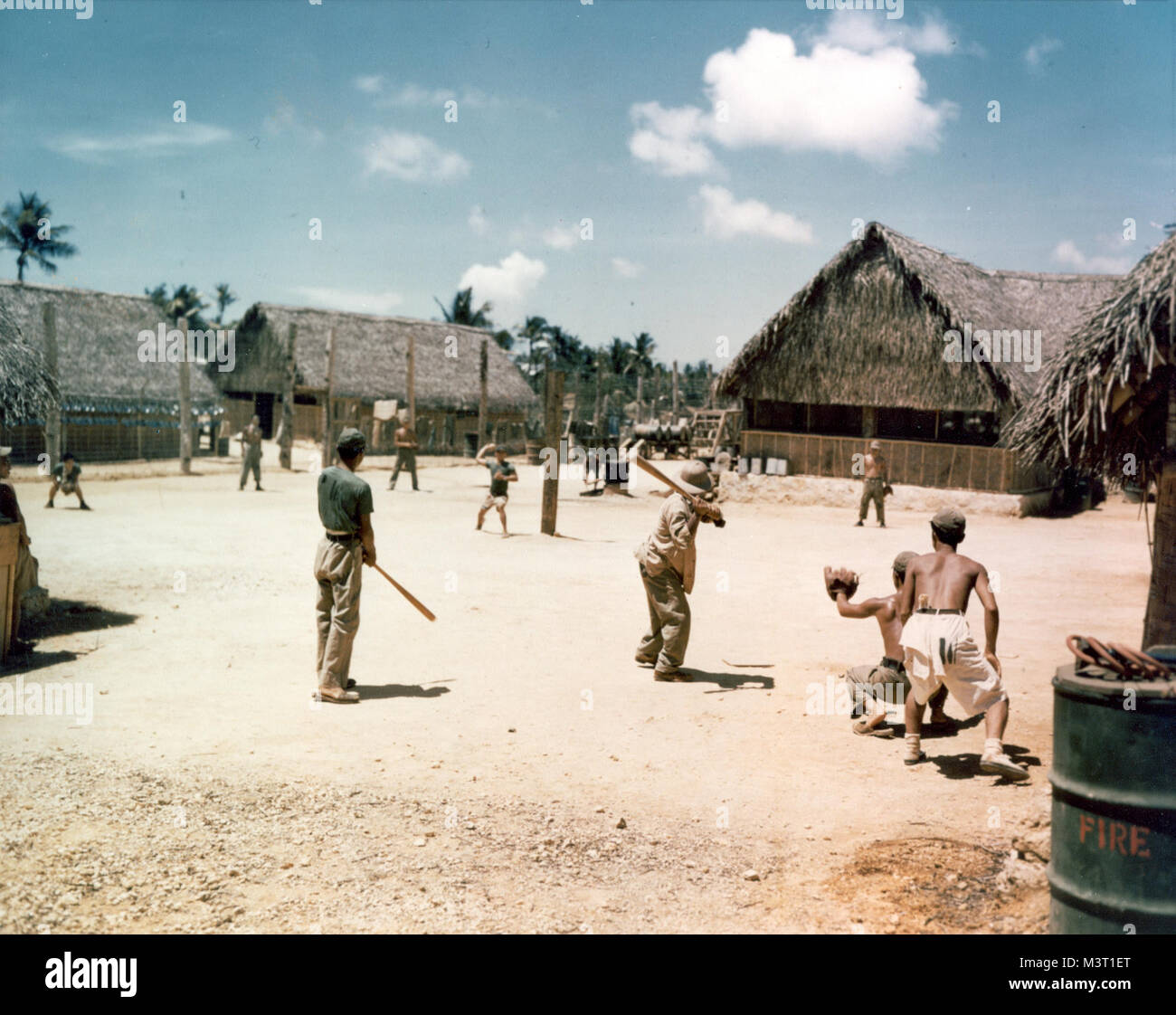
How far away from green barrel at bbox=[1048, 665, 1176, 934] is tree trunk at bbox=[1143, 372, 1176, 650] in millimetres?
3025

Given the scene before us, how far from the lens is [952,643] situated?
17.7ft

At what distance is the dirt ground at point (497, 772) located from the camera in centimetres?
401

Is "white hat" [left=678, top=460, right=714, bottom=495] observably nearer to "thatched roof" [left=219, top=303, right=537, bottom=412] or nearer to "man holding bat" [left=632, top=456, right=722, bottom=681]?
"man holding bat" [left=632, top=456, right=722, bottom=681]

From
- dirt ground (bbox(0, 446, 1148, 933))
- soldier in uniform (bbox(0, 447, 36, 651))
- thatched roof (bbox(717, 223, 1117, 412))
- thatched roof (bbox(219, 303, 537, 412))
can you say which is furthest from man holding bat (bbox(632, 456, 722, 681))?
thatched roof (bbox(219, 303, 537, 412))

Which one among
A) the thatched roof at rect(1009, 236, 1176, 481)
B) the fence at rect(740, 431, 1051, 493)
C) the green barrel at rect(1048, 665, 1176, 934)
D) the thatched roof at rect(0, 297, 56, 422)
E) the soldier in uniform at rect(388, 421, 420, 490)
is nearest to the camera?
the green barrel at rect(1048, 665, 1176, 934)

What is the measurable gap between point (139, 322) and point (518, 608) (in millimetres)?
26893

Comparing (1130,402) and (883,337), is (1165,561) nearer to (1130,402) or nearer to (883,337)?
(1130,402)

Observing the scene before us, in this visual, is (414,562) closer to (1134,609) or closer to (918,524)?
(1134,609)

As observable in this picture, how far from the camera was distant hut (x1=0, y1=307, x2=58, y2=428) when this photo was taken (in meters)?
9.41

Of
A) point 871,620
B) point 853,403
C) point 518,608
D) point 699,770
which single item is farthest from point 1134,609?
point 853,403

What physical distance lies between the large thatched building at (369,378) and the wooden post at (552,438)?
20343 mm

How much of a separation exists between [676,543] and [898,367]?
1558 centimetres

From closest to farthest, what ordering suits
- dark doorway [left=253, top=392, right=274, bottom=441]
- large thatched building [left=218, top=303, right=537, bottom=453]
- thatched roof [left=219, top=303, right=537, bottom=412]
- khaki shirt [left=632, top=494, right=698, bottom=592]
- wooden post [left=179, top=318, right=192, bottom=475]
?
khaki shirt [left=632, top=494, right=698, bottom=592] < wooden post [left=179, top=318, right=192, bottom=475] < large thatched building [left=218, top=303, right=537, bottom=453] < thatched roof [left=219, top=303, right=537, bottom=412] < dark doorway [left=253, top=392, right=274, bottom=441]

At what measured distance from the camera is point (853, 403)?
22.3 meters
